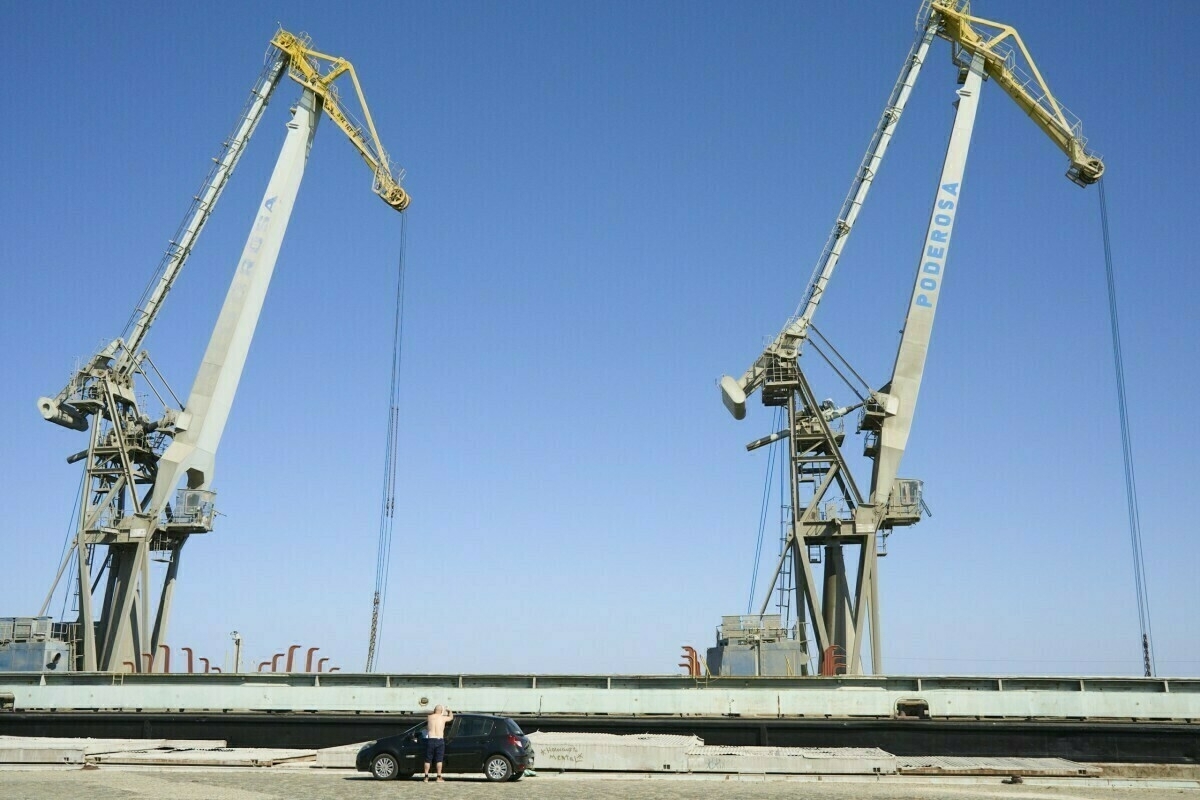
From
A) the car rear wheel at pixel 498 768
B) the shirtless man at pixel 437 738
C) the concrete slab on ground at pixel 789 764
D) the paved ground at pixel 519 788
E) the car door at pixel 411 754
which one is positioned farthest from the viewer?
the concrete slab on ground at pixel 789 764

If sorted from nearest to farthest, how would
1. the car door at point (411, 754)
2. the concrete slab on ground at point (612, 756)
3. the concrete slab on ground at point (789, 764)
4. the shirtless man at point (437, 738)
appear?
the shirtless man at point (437, 738) < the car door at point (411, 754) < the concrete slab on ground at point (789, 764) < the concrete slab on ground at point (612, 756)

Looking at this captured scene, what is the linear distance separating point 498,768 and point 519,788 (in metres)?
1.36

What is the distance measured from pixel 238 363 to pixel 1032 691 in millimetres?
30003

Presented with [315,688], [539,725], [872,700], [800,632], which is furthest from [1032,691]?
[315,688]

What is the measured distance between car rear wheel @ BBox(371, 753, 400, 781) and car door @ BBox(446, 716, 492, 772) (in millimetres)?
1115

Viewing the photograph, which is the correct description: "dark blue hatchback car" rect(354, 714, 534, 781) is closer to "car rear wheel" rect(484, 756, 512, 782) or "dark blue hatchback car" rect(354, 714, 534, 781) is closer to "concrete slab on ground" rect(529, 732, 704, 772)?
"car rear wheel" rect(484, 756, 512, 782)

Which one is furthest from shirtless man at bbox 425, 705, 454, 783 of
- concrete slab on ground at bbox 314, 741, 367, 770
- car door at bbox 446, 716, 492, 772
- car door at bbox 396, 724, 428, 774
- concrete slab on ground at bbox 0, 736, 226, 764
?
concrete slab on ground at bbox 0, 736, 226, 764

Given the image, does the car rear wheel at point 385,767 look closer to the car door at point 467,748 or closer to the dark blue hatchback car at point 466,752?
the dark blue hatchback car at point 466,752

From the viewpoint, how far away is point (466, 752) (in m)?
23.0

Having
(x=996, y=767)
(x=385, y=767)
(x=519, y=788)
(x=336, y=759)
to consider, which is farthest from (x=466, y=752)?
(x=996, y=767)

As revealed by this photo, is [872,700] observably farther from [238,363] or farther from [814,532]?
[238,363]

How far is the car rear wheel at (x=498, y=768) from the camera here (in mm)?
22750

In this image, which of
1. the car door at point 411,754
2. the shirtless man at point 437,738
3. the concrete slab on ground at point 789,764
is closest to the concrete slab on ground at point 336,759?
the car door at point 411,754

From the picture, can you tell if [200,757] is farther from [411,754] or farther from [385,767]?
[411,754]
